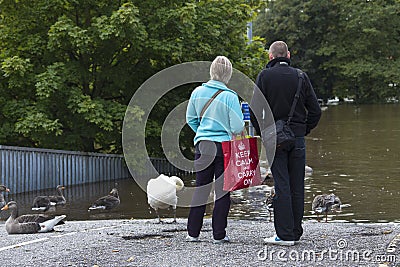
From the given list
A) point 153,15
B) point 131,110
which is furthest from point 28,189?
point 153,15

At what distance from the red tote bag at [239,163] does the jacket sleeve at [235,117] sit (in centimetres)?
15

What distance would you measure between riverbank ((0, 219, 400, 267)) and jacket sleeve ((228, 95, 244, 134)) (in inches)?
53.5

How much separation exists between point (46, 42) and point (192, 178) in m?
5.98

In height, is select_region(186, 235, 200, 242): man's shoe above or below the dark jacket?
below

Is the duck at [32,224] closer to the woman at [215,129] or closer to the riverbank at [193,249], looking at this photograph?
the riverbank at [193,249]

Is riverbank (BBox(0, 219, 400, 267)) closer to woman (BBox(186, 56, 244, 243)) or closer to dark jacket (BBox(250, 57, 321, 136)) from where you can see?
woman (BBox(186, 56, 244, 243))

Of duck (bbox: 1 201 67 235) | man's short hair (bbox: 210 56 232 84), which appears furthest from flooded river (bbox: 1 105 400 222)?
man's short hair (bbox: 210 56 232 84)

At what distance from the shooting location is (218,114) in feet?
26.7

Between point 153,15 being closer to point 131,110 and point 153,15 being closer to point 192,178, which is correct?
point 131,110

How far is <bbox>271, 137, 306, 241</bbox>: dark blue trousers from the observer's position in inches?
315

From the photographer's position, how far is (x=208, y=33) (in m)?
22.2

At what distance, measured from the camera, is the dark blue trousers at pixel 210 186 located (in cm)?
817

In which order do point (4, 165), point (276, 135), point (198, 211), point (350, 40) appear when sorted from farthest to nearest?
1. point (350, 40)
2. point (4, 165)
3. point (198, 211)
4. point (276, 135)

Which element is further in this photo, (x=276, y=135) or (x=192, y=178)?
(x=192, y=178)
